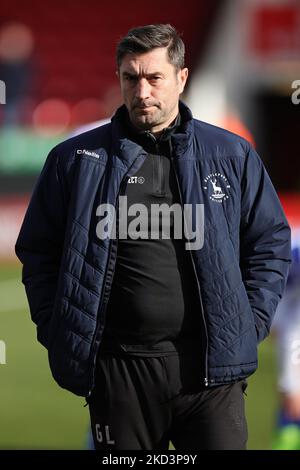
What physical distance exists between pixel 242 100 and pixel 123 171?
41.7 ft

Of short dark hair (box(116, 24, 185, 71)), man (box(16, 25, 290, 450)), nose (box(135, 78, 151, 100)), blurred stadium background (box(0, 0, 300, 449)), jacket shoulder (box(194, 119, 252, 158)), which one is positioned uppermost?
blurred stadium background (box(0, 0, 300, 449))

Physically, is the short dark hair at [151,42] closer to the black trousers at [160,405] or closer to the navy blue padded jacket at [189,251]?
the navy blue padded jacket at [189,251]

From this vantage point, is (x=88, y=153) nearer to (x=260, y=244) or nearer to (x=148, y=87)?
(x=148, y=87)

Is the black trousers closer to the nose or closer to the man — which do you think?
the man

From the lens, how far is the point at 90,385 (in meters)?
3.08

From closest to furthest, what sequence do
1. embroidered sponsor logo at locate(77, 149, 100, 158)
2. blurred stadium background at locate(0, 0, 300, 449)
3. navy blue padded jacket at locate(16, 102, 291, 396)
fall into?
1. navy blue padded jacket at locate(16, 102, 291, 396)
2. embroidered sponsor logo at locate(77, 149, 100, 158)
3. blurred stadium background at locate(0, 0, 300, 449)

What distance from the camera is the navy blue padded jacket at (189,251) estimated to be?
10.1ft

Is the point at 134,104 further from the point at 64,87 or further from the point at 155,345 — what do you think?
the point at 64,87

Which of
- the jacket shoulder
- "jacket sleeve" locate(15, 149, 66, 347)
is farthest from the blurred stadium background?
the jacket shoulder

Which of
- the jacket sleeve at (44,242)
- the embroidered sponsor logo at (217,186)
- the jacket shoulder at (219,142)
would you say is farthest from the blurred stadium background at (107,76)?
the embroidered sponsor logo at (217,186)

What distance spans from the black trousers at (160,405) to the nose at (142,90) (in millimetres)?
738

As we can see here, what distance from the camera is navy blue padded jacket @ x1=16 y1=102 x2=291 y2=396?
3.07 meters
